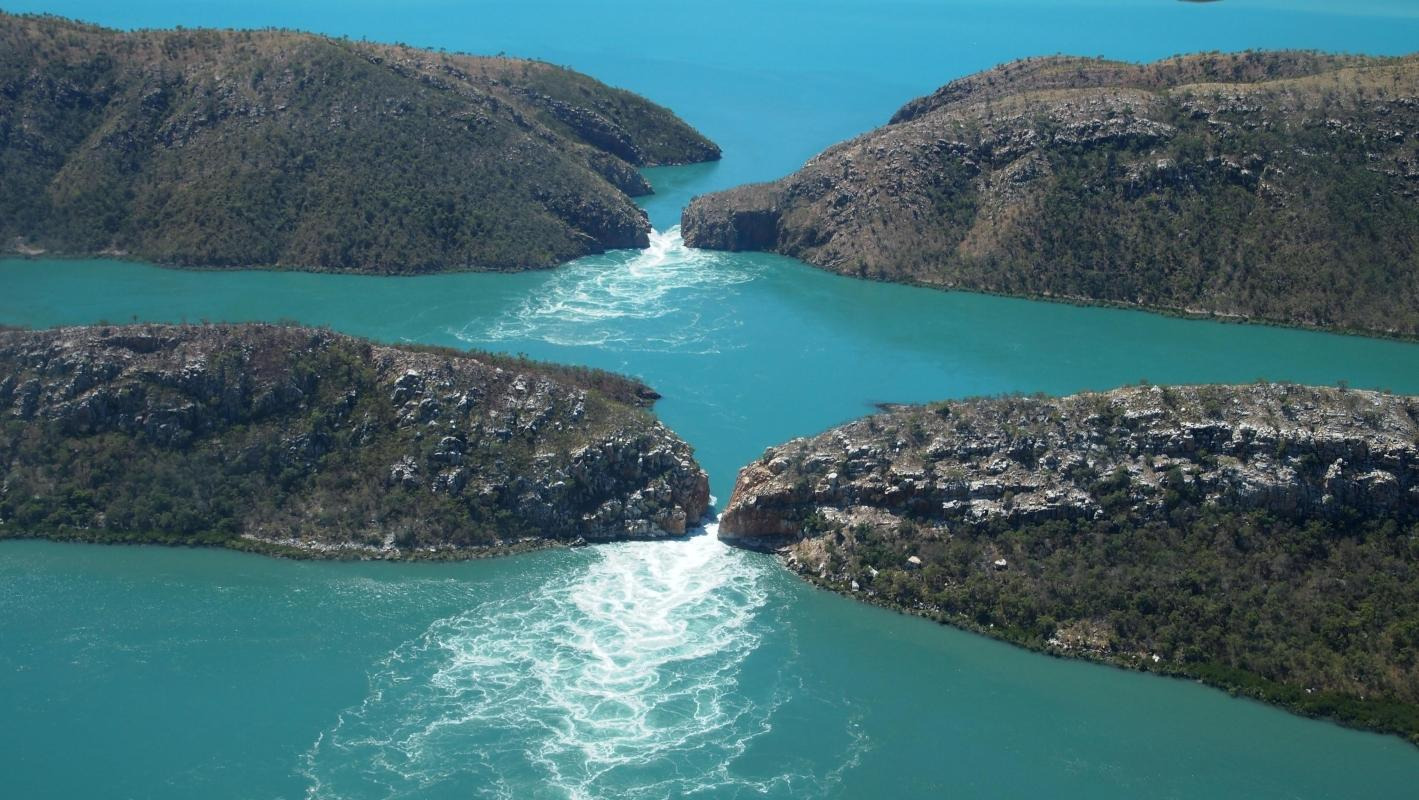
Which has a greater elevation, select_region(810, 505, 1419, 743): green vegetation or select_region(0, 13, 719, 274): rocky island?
select_region(0, 13, 719, 274): rocky island

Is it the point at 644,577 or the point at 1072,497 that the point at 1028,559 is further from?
the point at 644,577

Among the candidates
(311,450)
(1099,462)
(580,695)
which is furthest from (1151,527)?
(311,450)

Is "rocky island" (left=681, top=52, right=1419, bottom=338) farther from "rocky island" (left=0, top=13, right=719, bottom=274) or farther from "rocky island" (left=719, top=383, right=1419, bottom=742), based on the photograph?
"rocky island" (left=719, top=383, right=1419, bottom=742)

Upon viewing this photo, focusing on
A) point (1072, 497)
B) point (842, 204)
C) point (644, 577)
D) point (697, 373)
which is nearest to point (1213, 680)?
point (1072, 497)

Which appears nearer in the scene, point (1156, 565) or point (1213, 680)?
point (1213, 680)

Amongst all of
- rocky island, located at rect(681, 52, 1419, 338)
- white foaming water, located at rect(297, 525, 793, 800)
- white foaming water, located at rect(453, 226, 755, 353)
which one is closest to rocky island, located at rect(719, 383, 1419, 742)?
white foaming water, located at rect(297, 525, 793, 800)

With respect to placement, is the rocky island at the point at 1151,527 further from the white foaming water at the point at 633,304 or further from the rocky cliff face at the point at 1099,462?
the white foaming water at the point at 633,304

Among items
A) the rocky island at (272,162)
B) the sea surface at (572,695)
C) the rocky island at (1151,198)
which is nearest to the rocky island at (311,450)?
the sea surface at (572,695)

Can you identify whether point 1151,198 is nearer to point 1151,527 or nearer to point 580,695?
point 1151,527
